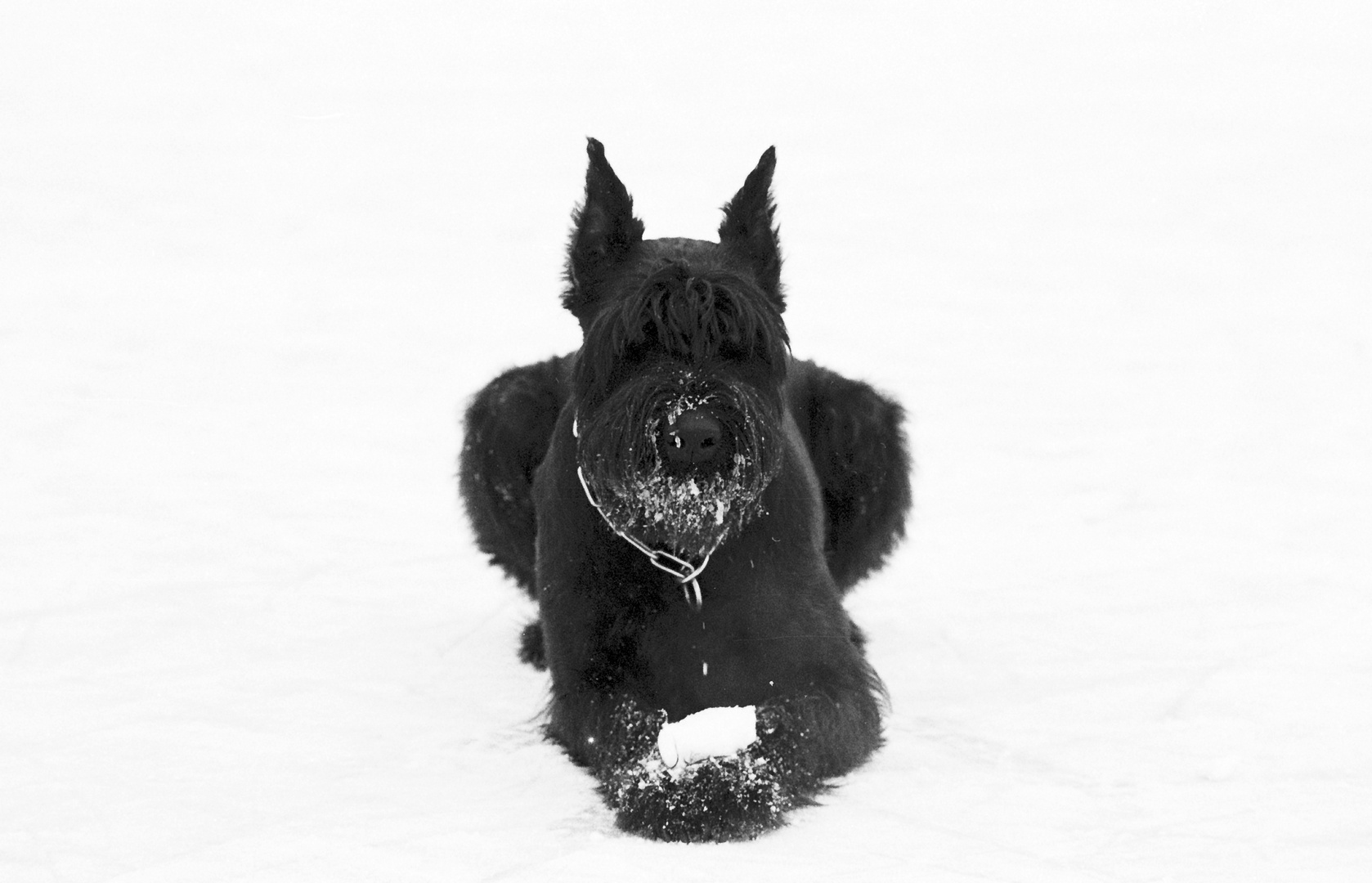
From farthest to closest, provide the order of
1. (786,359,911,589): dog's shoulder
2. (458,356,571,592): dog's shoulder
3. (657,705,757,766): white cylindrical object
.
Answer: (786,359,911,589): dog's shoulder → (458,356,571,592): dog's shoulder → (657,705,757,766): white cylindrical object

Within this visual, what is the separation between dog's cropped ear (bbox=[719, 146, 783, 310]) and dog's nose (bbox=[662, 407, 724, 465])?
2.61 ft

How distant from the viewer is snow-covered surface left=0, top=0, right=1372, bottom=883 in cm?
408

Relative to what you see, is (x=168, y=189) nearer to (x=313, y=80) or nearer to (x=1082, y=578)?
(x=313, y=80)

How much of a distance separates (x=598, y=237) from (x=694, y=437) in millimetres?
901

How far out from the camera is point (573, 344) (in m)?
9.85

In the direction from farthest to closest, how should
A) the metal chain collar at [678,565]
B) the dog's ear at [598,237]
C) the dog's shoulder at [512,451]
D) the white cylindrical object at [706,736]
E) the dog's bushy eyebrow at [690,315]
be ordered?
the dog's shoulder at [512,451] → the dog's ear at [598,237] → the metal chain collar at [678,565] → the dog's bushy eyebrow at [690,315] → the white cylindrical object at [706,736]

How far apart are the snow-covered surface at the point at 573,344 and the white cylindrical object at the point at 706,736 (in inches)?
10.2

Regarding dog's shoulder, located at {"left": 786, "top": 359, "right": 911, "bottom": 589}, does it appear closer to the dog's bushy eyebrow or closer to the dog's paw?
the dog's bushy eyebrow

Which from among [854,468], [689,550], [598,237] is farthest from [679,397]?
[854,468]

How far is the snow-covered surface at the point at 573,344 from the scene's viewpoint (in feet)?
13.4

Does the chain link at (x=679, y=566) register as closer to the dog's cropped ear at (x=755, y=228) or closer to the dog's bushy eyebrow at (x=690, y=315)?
the dog's bushy eyebrow at (x=690, y=315)

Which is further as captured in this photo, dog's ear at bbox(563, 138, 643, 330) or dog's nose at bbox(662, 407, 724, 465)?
dog's ear at bbox(563, 138, 643, 330)

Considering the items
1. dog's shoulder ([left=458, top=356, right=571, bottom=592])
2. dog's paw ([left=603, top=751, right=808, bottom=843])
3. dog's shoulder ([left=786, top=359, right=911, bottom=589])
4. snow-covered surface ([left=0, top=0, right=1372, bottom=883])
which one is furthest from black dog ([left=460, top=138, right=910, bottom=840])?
dog's shoulder ([left=786, top=359, right=911, bottom=589])

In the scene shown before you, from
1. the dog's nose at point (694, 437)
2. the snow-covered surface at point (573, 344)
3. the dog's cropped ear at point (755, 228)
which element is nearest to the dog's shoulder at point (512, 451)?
the snow-covered surface at point (573, 344)
